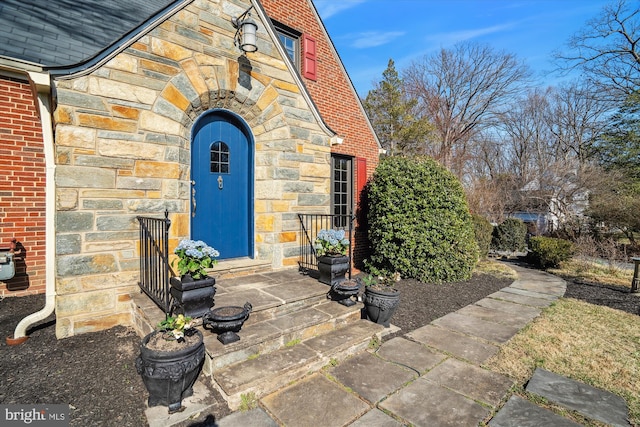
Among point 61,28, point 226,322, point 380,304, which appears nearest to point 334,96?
point 61,28

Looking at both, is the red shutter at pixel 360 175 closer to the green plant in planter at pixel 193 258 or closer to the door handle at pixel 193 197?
the door handle at pixel 193 197

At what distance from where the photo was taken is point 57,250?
333 cm

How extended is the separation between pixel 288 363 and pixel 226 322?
68 cm

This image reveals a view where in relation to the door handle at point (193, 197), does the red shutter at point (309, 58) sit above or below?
above

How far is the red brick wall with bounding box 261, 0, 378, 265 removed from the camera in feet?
23.4

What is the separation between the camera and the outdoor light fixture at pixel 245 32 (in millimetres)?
4352

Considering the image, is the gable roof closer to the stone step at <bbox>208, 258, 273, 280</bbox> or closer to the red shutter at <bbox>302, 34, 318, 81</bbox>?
the stone step at <bbox>208, 258, 273, 280</bbox>

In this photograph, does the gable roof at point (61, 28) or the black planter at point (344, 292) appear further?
the black planter at point (344, 292)

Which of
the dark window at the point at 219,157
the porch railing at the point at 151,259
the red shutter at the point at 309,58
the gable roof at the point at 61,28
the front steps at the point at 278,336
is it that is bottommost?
the front steps at the point at 278,336

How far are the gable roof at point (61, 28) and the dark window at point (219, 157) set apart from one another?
1.72 meters

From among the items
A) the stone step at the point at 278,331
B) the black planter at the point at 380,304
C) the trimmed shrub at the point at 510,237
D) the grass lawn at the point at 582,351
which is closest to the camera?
the stone step at the point at 278,331

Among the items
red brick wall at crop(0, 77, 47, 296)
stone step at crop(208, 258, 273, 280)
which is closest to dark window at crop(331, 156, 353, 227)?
stone step at crop(208, 258, 273, 280)

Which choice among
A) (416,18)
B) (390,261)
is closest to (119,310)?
(390,261)

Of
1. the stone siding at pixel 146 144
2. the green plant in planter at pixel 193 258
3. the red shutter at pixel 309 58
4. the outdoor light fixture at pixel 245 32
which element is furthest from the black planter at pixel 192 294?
the red shutter at pixel 309 58
